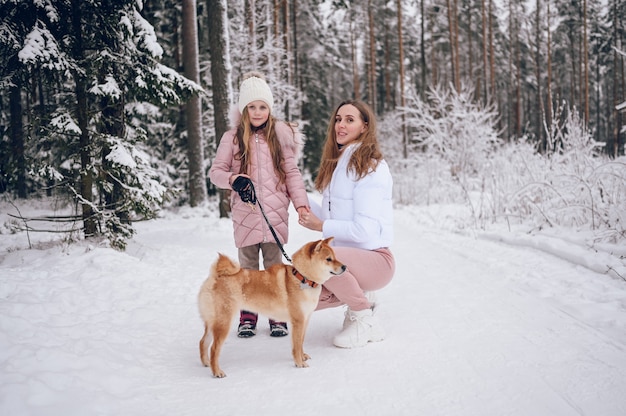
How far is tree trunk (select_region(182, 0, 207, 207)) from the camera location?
Answer: 450 inches

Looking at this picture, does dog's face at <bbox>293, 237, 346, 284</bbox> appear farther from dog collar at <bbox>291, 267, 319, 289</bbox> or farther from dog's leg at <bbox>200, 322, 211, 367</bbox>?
dog's leg at <bbox>200, 322, 211, 367</bbox>

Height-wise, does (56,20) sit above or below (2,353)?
above

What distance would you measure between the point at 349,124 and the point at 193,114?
32.4 feet

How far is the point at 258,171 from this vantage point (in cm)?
381

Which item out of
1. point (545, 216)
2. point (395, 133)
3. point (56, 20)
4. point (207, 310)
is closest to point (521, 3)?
point (395, 133)

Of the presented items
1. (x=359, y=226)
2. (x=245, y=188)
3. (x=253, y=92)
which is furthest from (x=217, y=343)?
(x=253, y=92)

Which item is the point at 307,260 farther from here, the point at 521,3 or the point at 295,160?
the point at 521,3

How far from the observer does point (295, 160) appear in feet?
13.1

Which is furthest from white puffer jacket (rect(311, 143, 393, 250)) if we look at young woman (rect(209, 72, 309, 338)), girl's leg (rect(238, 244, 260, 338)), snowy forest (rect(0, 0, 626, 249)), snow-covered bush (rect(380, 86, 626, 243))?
snow-covered bush (rect(380, 86, 626, 243))

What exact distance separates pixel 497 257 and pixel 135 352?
491cm

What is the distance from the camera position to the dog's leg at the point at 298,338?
9.56ft

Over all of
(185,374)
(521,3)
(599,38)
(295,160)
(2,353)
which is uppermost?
(521,3)

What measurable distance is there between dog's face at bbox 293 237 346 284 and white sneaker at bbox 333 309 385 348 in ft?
2.20

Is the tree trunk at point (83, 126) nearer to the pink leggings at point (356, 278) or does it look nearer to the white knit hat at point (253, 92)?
the white knit hat at point (253, 92)
